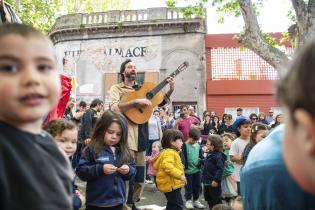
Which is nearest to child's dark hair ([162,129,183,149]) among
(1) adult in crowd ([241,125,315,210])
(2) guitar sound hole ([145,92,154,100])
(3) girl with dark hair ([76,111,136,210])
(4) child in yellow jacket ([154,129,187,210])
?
(4) child in yellow jacket ([154,129,187,210])

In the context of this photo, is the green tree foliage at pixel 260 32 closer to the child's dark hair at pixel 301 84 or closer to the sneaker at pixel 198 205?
the sneaker at pixel 198 205

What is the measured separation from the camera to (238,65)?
1812 centimetres

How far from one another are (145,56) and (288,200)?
60.3 ft

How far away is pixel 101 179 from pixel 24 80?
229 cm

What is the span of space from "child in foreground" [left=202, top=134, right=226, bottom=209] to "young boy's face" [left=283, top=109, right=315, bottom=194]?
4628 mm

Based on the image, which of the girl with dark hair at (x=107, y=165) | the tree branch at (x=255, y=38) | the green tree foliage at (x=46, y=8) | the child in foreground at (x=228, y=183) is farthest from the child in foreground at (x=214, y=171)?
the green tree foliage at (x=46, y=8)

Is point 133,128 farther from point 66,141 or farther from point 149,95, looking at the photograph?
point 66,141

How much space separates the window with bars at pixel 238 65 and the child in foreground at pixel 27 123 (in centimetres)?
1718

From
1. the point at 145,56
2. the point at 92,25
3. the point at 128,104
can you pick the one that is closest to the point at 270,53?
the point at 128,104

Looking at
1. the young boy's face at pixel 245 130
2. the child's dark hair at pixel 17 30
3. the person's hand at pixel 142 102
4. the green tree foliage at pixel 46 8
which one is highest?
the green tree foliage at pixel 46 8

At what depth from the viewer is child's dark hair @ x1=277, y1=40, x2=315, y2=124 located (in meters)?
0.61

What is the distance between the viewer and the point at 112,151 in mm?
3340

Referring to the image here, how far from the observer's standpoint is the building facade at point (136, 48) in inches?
726

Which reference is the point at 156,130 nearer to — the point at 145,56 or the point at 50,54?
the point at 50,54
